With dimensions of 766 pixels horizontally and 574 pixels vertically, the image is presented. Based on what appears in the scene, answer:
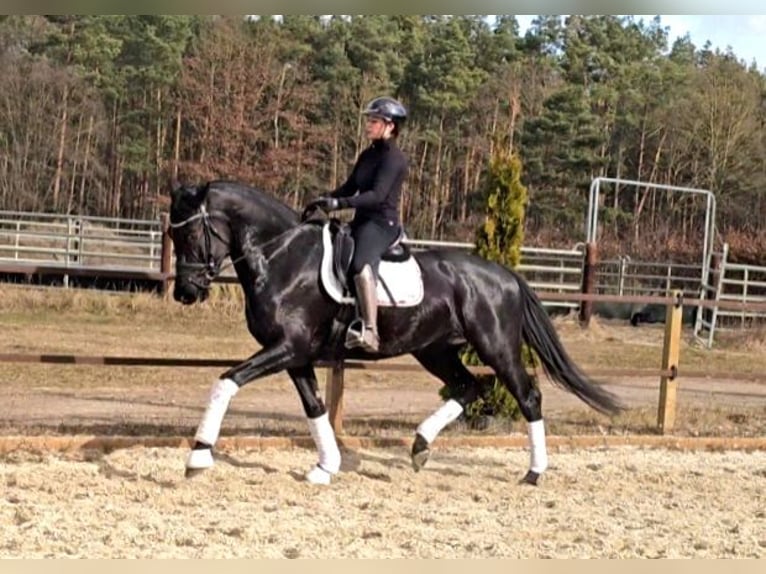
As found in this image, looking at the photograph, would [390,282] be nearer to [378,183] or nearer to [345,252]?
[345,252]

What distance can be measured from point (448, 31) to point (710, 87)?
460 inches

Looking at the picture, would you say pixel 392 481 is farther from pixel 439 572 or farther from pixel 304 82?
pixel 304 82

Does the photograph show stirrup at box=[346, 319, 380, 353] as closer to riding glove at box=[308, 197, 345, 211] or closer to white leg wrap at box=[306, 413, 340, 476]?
white leg wrap at box=[306, 413, 340, 476]

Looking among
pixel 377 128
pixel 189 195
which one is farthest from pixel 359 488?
pixel 377 128

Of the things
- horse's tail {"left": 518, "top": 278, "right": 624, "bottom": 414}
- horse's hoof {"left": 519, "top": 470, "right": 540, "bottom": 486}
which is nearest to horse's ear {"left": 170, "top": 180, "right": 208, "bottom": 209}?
horse's tail {"left": 518, "top": 278, "right": 624, "bottom": 414}

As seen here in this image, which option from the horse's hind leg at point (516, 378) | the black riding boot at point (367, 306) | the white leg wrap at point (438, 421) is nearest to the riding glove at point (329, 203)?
the black riding boot at point (367, 306)

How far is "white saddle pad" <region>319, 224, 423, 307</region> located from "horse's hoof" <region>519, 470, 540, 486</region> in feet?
4.47

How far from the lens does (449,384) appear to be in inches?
271

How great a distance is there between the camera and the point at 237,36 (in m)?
37.1

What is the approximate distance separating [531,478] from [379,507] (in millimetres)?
1275

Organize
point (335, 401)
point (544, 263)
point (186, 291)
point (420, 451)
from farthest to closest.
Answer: point (544, 263), point (335, 401), point (420, 451), point (186, 291)

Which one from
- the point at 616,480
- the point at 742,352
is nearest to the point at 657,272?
the point at 742,352

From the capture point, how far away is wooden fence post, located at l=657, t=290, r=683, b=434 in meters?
8.27

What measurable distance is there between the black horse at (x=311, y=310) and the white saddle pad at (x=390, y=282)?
49 millimetres
